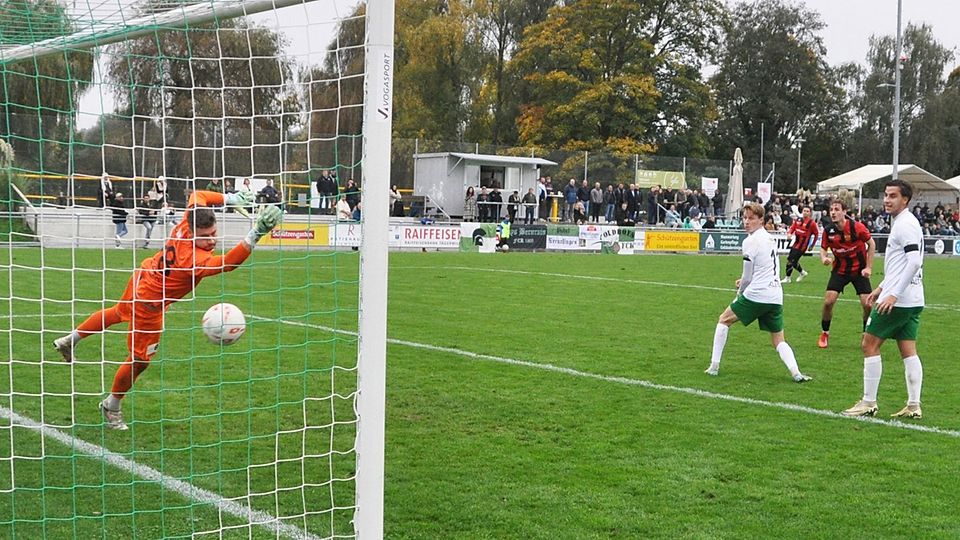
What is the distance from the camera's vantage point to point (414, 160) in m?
34.9

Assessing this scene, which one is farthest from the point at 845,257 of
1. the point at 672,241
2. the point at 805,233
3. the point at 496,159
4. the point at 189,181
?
the point at 496,159

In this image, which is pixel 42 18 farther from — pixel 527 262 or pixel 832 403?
pixel 527 262

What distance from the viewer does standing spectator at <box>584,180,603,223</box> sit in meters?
34.7

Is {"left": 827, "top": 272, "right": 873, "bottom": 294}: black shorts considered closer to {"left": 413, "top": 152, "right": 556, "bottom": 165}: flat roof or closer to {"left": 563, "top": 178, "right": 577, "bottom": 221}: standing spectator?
{"left": 563, "top": 178, "right": 577, "bottom": 221}: standing spectator

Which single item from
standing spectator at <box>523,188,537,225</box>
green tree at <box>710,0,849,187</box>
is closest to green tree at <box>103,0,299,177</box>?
standing spectator at <box>523,188,537,225</box>

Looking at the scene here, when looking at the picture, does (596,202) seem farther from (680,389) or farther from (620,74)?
(680,389)

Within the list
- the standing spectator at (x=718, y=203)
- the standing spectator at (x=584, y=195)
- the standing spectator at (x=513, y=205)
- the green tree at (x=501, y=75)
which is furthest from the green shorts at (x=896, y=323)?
the green tree at (x=501, y=75)

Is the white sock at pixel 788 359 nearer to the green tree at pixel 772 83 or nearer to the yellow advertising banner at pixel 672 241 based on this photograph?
the yellow advertising banner at pixel 672 241

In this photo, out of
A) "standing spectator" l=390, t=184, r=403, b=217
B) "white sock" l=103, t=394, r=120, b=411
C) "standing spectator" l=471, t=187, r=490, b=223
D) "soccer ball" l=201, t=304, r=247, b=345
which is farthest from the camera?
"standing spectator" l=471, t=187, r=490, b=223

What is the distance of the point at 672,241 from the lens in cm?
3316

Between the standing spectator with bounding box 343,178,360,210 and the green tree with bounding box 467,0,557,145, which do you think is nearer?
the standing spectator with bounding box 343,178,360,210

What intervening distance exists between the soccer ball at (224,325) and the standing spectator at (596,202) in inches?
1139

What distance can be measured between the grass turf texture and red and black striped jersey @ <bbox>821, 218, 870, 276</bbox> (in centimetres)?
96

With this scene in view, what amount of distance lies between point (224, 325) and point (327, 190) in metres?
1.39
